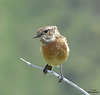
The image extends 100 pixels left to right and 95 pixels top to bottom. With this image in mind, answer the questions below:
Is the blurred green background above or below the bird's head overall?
above

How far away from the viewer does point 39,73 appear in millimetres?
44875

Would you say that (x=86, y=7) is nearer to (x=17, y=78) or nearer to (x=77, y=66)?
(x=77, y=66)

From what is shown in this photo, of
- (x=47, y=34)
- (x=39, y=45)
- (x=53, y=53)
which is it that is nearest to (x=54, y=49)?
A: (x=53, y=53)

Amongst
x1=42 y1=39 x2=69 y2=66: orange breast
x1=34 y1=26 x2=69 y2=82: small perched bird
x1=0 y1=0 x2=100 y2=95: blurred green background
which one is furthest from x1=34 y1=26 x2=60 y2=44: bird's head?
x1=0 y1=0 x2=100 y2=95: blurred green background

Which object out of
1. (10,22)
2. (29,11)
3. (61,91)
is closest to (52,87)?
(61,91)

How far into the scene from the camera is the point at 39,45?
42.3 meters

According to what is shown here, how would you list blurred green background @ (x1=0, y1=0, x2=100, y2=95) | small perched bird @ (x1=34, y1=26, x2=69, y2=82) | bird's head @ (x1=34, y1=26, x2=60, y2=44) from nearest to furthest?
1. bird's head @ (x1=34, y1=26, x2=60, y2=44)
2. small perched bird @ (x1=34, y1=26, x2=69, y2=82)
3. blurred green background @ (x1=0, y1=0, x2=100, y2=95)

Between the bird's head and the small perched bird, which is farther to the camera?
the small perched bird

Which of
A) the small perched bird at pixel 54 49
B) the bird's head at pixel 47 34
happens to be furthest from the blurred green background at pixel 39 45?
the bird's head at pixel 47 34

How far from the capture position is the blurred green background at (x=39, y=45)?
43.4 meters

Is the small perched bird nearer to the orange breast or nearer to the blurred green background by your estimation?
the orange breast

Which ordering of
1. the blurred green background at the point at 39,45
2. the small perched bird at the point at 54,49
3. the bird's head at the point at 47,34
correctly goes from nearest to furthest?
1. the bird's head at the point at 47,34
2. the small perched bird at the point at 54,49
3. the blurred green background at the point at 39,45

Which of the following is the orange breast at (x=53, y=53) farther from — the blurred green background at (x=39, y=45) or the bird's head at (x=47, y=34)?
the blurred green background at (x=39, y=45)

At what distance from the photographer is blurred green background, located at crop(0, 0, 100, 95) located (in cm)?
4338
